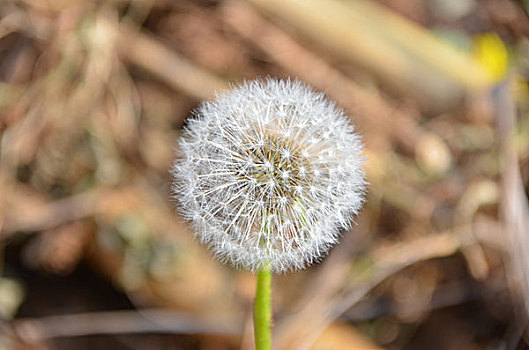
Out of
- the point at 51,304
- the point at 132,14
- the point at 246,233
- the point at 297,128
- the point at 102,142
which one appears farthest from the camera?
the point at 132,14

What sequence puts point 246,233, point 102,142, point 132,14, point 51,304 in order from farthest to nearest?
point 132,14 < point 102,142 < point 51,304 < point 246,233

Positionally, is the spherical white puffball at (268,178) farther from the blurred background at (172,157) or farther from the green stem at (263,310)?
the blurred background at (172,157)

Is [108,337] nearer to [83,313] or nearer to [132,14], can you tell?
[83,313]

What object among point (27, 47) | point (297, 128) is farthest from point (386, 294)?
point (27, 47)

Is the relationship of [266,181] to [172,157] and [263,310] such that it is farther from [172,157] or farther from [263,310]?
[172,157]

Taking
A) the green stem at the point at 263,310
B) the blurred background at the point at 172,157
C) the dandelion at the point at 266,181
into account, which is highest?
the dandelion at the point at 266,181

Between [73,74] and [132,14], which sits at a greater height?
[132,14]

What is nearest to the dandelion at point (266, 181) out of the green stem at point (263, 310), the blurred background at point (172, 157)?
the green stem at point (263, 310)

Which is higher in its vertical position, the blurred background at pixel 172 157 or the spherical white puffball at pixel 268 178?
the spherical white puffball at pixel 268 178
